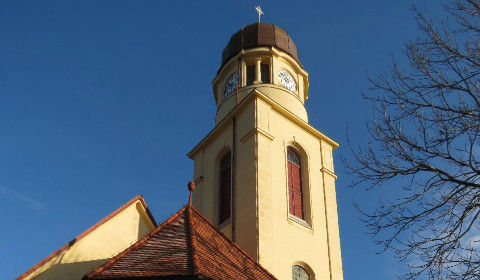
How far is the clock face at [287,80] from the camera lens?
22.8 metres

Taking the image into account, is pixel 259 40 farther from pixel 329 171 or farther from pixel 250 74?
pixel 329 171

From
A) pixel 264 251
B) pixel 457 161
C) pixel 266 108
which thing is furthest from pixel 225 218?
pixel 457 161

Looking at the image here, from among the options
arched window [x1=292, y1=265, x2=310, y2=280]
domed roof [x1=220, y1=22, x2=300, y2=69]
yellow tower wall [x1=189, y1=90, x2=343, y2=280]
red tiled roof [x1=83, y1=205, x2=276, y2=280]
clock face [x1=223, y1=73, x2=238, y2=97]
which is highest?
domed roof [x1=220, y1=22, x2=300, y2=69]

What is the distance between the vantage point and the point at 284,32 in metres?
24.5

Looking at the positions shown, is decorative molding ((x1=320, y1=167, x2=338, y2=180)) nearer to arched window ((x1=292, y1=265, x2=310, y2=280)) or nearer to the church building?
the church building

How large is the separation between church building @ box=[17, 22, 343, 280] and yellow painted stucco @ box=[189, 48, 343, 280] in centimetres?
4

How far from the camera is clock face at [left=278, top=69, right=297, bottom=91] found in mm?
22766

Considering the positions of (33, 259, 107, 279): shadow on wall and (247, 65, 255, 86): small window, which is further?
(247, 65, 255, 86): small window

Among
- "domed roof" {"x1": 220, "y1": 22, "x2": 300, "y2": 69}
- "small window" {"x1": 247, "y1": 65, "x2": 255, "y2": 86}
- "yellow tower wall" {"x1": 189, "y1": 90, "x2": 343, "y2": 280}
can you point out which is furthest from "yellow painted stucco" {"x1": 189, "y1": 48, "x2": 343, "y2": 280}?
"domed roof" {"x1": 220, "y1": 22, "x2": 300, "y2": 69}

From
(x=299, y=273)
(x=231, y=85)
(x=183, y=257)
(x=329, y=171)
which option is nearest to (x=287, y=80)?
(x=231, y=85)

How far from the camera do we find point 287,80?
2309 cm

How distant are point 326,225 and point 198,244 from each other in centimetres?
860

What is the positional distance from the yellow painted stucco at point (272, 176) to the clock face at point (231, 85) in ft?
1.01

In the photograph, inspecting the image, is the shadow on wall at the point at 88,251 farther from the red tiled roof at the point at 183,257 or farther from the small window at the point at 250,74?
the small window at the point at 250,74
